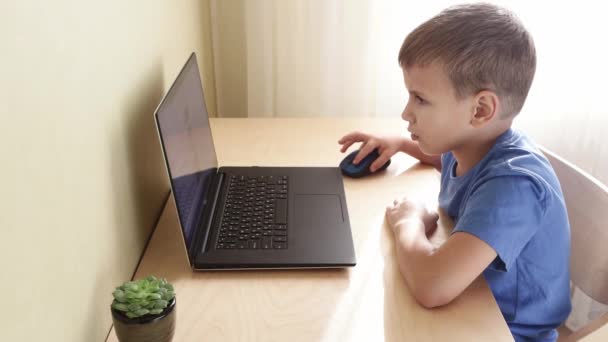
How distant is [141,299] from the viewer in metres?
0.72

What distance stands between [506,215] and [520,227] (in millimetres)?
29

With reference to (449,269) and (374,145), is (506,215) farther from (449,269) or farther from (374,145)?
(374,145)

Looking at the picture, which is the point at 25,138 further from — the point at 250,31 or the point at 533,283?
the point at 250,31

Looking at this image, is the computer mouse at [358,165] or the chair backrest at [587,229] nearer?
the chair backrest at [587,229]

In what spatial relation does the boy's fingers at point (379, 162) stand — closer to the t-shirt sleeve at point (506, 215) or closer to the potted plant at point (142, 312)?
the t-shirt sleeve at point (506, 215)

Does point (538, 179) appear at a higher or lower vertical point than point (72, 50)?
lower

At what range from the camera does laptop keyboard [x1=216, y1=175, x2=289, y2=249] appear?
100 centimetres

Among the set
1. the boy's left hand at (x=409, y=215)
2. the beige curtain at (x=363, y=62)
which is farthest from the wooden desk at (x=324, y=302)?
the beige curtain at (x=363, y=62)

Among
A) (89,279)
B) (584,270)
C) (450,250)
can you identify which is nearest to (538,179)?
(450,250)

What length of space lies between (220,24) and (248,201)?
0.87 m

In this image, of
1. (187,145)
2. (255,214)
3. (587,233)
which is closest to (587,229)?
(587,233)

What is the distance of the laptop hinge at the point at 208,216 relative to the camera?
0.98 m

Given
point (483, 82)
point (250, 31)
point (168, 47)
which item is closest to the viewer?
point (483, 82)

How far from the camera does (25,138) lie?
22.6 inches
